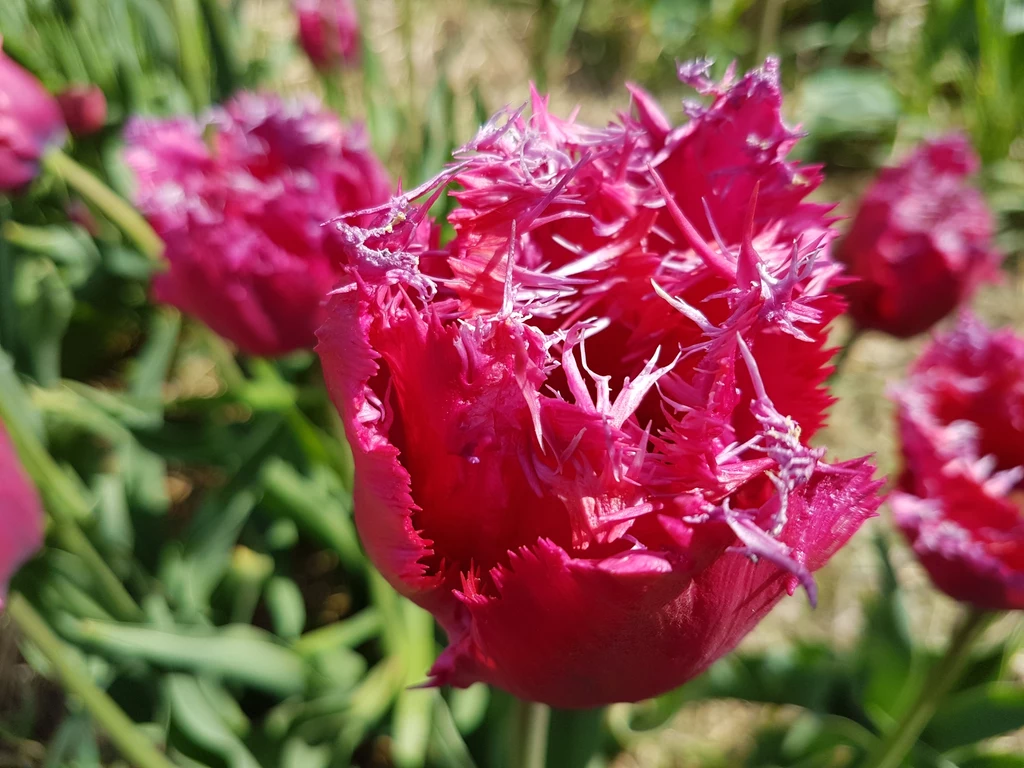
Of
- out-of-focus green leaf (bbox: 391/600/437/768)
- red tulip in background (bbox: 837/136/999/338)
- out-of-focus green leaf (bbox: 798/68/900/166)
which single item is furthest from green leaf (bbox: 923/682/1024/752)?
out-of-focus green leaf (bbox: 798/68/900/166)

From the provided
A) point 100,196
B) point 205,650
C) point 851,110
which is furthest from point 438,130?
point 851,110

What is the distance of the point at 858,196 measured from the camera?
146 cm

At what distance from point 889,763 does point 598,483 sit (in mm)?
429

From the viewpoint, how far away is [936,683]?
546mm

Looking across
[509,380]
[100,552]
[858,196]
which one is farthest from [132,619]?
[858,196]

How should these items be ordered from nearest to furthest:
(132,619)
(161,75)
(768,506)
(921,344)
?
1. (768,506)
2. (132,619)
3. (161,75)
4. (921,344)

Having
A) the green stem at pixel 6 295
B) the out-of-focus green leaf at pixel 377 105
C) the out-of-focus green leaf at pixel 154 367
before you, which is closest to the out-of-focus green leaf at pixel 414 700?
the out-of-focus green leaf at pixel 154 367

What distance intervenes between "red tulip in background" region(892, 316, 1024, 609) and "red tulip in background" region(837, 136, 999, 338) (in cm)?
5

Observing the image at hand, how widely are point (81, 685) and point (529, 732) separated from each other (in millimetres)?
236

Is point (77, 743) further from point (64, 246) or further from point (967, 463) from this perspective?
point (967, 463)

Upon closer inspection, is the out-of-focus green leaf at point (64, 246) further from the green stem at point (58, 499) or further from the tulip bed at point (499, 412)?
the green stem at point (58, 499)

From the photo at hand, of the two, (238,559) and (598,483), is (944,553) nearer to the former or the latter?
(598,483)

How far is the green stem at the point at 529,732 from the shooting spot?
1.37 feet

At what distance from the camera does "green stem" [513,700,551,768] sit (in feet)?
1.37
